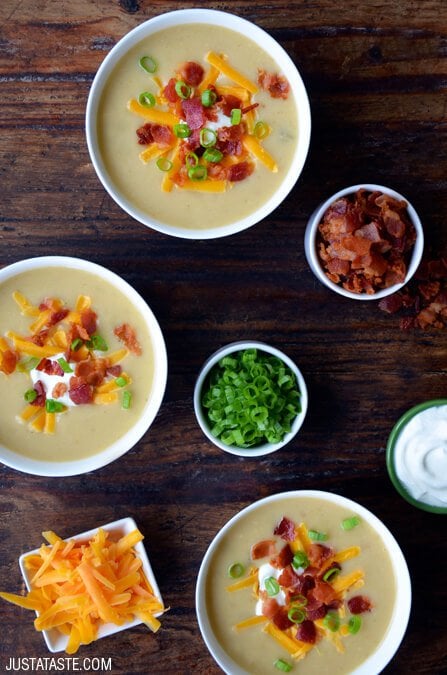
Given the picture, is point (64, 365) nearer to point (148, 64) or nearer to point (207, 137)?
point (207, 137)

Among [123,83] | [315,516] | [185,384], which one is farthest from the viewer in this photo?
[185,384]

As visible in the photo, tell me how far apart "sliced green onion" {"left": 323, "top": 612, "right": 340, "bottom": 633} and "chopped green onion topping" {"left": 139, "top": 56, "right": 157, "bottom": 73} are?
2089mm

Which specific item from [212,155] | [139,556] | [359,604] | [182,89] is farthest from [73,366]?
[359,604]

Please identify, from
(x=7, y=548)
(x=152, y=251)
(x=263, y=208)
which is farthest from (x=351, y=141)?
(x=7, y=548)

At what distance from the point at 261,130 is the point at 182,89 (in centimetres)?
31

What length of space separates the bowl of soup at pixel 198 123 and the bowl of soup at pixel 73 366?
353mm

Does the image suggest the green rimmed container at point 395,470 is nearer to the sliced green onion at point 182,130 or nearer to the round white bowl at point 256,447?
the round white bowl at point 256,447

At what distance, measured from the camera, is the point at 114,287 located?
2475 mm

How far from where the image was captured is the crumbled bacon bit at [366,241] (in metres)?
2.43

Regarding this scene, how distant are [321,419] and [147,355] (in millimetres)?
780

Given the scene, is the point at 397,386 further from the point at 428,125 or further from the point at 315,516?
the point at 428,125

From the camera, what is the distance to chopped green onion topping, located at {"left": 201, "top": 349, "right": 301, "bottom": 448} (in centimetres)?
246

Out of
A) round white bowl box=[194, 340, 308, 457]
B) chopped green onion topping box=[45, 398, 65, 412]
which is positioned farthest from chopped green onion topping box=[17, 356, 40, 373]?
round white bowl box=[194, 340, 308, 457]

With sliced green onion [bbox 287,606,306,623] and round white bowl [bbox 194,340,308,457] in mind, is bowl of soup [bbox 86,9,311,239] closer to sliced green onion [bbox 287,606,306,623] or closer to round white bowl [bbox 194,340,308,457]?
round white bowl [bbox 194,340,308,457]
